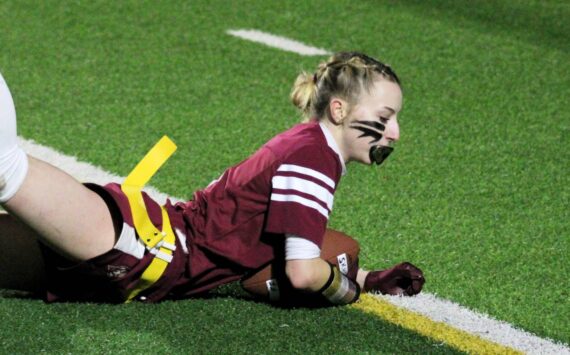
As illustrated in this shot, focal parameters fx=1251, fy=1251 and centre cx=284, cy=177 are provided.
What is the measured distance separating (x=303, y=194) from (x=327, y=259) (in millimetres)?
375

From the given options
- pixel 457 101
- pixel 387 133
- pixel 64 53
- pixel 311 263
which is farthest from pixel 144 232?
pixel 64 53

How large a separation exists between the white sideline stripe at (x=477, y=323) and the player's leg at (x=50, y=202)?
0.92 metres

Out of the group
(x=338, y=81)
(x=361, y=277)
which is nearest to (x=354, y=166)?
(x=361, y=277)

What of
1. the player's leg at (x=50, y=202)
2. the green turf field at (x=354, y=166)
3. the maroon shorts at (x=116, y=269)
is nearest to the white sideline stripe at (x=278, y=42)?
the green turf field at (x=354, y=166)

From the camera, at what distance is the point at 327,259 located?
12.5ft

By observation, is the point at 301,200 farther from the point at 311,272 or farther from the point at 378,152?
the point at 378,152

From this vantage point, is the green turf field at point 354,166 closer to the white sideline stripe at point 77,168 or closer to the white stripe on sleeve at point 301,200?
the white sideline stripe at point 77,168

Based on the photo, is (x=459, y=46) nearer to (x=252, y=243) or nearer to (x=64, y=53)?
(x=64, y=53)

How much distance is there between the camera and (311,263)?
352cm

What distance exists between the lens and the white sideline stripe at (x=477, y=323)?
138 inches

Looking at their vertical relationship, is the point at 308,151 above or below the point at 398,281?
above

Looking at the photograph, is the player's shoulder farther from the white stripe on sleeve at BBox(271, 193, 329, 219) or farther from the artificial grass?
the artificial grass

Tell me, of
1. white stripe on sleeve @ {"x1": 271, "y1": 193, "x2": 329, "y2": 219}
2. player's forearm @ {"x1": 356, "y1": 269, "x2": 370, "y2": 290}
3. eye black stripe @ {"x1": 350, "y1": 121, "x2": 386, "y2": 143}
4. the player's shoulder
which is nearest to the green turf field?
player's forearm @ {"x1": 356, "y1": 269, "x2": 370, "y2": 290}

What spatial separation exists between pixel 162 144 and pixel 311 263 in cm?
59
